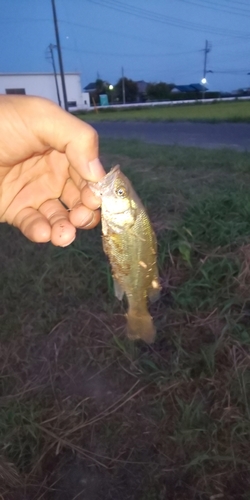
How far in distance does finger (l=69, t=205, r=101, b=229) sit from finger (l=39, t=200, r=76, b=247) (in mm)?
50

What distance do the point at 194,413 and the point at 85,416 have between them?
2.34 feet

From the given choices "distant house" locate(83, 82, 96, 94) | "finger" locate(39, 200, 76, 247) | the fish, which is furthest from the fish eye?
"distant house" locate(83, 82, 96, 94)

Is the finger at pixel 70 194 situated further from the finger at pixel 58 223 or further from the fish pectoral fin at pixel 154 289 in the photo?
the fish pectoral fin at pixel 154 289

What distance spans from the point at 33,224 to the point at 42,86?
50553mm

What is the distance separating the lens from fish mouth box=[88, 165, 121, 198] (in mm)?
1671

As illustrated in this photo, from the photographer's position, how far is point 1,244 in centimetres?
539

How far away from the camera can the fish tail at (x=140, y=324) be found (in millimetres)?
2011

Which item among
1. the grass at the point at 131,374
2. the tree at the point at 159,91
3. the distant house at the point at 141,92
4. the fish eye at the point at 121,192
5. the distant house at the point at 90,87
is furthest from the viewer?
the distant house at the point at 90,87

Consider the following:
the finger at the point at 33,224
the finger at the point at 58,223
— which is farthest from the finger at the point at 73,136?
the finger at the point at 33,224

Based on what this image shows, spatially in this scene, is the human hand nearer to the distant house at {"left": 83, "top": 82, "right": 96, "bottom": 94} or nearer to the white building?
the white building

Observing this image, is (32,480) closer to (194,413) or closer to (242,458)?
(194,413)

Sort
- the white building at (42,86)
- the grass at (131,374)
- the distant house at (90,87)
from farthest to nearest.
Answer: the distant house at (90,87), the white building at (42,86), the grass at (131,374)

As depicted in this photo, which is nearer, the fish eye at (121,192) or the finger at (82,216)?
the fish eye at (121,192)

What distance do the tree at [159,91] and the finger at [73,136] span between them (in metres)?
51.3
